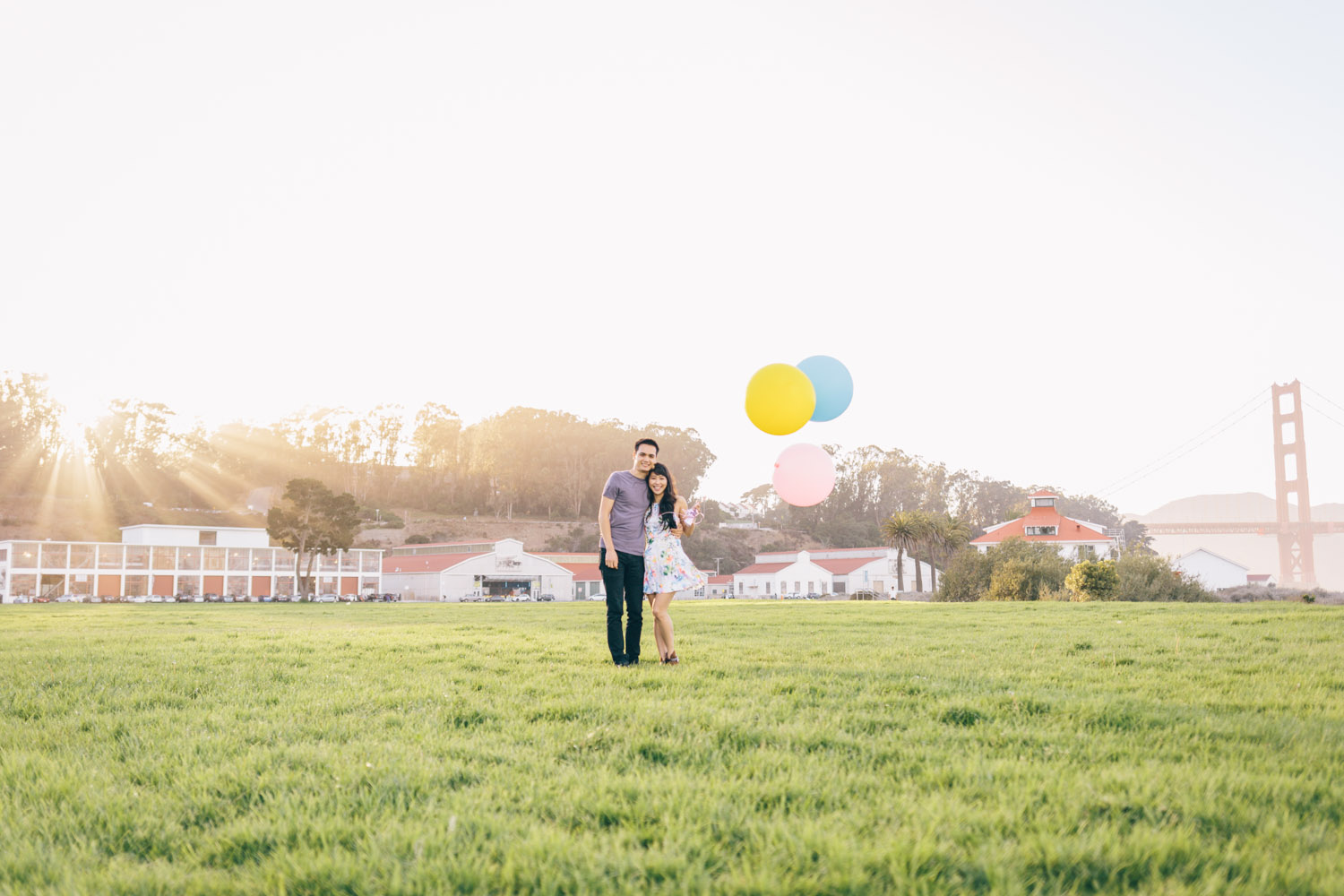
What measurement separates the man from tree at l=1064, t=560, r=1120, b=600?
2350 cm

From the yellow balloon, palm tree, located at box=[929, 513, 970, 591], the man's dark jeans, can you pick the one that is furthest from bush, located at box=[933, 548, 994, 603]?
the man's dark jeans

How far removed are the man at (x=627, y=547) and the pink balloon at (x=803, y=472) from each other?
14.7ft

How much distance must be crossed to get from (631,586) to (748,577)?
74.5 metres

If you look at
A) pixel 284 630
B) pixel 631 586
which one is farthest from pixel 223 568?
pixel 631 586

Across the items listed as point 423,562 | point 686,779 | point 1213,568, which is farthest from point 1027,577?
point 423,562

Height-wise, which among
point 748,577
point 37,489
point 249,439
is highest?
point 249,439

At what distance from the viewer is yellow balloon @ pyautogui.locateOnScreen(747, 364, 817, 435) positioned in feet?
34.5

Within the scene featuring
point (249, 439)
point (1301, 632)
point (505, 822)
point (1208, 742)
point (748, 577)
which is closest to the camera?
point (505, 822)

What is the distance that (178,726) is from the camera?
4559 mm

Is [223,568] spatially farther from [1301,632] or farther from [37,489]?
[1301,632]

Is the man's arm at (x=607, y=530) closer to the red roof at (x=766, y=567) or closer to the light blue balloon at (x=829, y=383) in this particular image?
the light blue balloon at (x=829, y=383)

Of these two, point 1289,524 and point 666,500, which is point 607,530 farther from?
point 1289,524

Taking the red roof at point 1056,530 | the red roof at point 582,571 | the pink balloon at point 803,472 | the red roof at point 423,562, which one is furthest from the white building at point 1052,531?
the pink balloon at point 803,472

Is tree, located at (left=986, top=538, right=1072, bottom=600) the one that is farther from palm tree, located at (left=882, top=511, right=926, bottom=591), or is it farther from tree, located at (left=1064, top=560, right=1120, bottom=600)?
palm tree, located at (left=882, top=511, right=926, bottom=591)
